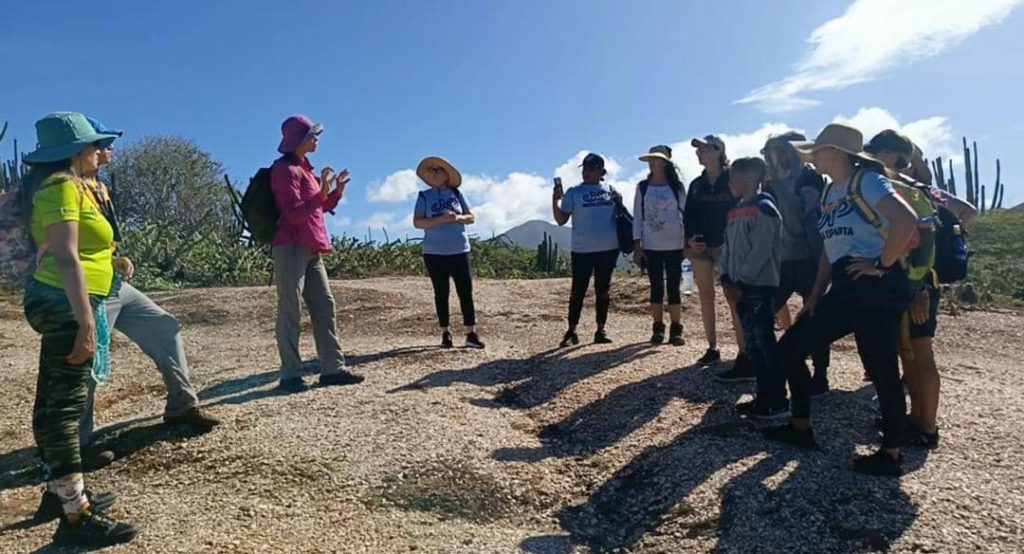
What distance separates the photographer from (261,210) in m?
5.09

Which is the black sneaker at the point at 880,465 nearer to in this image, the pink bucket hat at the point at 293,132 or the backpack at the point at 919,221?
the backpack at the point at 919,221

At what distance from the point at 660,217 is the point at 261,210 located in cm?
308

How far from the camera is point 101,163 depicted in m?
3.67

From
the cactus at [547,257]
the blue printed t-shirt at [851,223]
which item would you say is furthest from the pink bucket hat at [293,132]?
the cactus at [547,257]

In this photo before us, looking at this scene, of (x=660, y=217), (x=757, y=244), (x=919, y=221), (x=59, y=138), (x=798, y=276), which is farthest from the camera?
(x=660, y=217)

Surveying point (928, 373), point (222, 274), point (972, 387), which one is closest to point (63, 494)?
point (928, 373)

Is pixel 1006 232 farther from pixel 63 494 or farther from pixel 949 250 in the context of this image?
pixel 63 494

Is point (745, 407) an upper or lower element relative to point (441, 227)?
lower

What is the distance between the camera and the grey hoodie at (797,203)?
493cm

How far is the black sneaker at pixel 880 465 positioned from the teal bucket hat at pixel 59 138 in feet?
12.7

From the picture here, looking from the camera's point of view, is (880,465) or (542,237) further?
(542,237)

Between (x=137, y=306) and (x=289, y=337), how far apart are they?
121 centimetres

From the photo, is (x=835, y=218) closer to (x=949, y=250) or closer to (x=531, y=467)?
(x=949, y=250)

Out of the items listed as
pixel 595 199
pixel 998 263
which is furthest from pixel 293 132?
pixel 998 263
